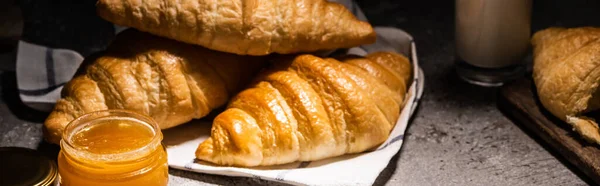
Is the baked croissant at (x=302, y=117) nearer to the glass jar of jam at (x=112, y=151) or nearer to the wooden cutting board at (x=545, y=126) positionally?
the glass jar of jam at (x=112, y=151)

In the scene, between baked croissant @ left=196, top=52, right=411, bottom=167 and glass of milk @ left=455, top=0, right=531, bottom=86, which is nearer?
baked croissant @ left=196, top=52, right=411, bottom=167

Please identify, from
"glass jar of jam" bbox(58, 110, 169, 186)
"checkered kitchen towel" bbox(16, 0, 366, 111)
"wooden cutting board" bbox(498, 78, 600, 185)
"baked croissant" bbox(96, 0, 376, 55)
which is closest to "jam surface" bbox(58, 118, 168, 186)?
"glass jar of jam" bbox(58, 110, 169, 186)

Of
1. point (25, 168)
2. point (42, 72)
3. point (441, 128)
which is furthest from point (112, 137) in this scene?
point (441, 128)

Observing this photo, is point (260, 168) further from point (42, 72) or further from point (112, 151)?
point (42, 72)

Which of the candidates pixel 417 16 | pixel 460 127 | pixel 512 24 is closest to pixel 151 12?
pixel 460 127

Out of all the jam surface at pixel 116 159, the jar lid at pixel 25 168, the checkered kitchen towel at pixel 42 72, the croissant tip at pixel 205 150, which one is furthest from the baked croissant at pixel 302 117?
the checkered kitchen towel at pixel 42 72

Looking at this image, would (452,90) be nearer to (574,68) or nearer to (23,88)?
(574,68)

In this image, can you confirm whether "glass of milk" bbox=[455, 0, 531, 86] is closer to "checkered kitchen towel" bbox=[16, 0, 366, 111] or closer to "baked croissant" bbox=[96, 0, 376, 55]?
"baked croissant" bbox=[96, 0, 376, 55]
